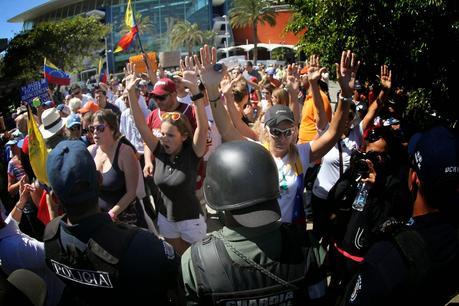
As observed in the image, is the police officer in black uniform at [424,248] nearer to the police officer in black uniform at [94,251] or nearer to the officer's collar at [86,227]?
the police officer in black uniform at [94,251]

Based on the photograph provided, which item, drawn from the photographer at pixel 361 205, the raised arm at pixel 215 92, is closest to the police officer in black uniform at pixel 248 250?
the photographer at pixel 361 205

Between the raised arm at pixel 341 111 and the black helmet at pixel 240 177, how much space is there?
1481mm

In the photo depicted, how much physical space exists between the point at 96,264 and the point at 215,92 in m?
2.02

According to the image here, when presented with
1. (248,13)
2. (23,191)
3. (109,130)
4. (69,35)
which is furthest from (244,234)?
(248,13)

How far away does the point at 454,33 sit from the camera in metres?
4.42

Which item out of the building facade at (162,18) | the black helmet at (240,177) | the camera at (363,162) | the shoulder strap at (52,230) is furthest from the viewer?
the building facade at (162,18)

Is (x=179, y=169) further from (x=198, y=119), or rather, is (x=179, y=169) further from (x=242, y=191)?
(x=242, y=191)

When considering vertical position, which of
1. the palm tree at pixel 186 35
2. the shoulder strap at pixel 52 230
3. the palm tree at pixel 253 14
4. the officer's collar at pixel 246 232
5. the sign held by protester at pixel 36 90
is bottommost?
the palm tree at pixel 186 35

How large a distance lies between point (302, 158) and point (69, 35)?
49333 millimetres

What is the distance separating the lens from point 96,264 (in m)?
1.85

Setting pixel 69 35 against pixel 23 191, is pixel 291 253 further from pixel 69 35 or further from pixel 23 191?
pixel 69 35

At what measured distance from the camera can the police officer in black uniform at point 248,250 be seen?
5.59ft

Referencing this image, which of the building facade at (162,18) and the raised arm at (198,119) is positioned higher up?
the raised arm at (198,119)

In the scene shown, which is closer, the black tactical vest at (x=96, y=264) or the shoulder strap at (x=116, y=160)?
the black tactical vest at (x=96, y=264)
